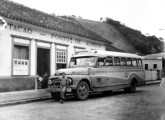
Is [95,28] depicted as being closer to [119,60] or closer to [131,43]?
[131,43]

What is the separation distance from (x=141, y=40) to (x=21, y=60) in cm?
3596

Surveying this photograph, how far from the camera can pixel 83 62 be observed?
501 inches

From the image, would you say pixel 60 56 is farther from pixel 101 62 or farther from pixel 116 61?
pixel 101 62

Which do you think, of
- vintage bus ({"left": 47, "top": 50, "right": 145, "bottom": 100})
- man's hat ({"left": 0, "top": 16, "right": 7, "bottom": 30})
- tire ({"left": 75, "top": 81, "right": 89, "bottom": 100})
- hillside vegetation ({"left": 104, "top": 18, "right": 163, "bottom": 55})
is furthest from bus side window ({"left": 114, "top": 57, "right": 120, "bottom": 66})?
hillside vegetation ({"left": 104, "top": 18, "right": 163, "bottom": 55})

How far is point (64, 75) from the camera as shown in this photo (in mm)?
10852

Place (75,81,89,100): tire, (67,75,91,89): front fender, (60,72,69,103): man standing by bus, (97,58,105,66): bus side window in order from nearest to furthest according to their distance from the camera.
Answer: (60,72,69,103): man standing by bus
(67,75,91,89): front fender
(75,81,89,100): tire
(97,58,105,66): bus side window

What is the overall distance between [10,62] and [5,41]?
128 centimetres

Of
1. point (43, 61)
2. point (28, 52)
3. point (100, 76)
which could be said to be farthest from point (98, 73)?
point (43, 61)

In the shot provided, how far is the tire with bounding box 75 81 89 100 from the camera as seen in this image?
36.6ft

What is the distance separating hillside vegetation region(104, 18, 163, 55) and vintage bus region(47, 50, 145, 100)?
1255 inches

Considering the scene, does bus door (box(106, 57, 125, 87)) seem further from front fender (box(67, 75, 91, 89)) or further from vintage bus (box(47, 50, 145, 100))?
front fender (box(67, 75, 91, 89))

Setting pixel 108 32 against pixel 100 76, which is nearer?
pixel 100 76

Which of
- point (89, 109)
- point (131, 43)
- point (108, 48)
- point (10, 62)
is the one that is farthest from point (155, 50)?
point (89, 109)

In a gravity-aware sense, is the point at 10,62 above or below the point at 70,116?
above
